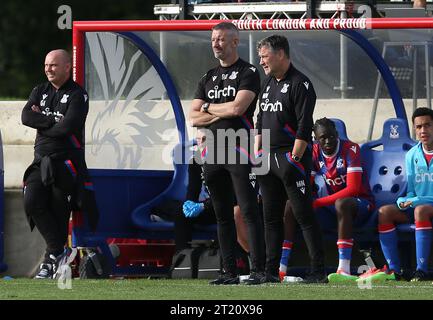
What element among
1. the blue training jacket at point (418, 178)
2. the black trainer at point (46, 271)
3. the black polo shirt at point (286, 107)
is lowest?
the black trainer at point (46, 271)

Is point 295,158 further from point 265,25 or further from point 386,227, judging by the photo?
point 265,25

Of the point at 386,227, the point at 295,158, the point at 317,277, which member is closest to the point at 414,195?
the point at 386,227

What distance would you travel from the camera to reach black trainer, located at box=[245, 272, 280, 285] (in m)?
11.8

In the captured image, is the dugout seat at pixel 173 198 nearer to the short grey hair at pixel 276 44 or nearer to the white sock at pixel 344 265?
the white sock at pixel 344 265

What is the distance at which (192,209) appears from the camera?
13.2 metres

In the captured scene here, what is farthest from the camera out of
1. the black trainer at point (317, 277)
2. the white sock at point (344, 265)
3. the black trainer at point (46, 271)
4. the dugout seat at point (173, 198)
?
the dugout seat at point (173, 198)

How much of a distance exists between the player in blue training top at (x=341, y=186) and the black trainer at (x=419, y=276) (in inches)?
20.4

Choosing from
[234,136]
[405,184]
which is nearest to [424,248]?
[405,184]

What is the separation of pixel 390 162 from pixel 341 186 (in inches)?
22.0

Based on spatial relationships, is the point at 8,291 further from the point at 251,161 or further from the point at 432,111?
the point at 432,111

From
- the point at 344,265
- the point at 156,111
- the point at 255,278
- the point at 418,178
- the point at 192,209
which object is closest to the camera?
the point at 255,278

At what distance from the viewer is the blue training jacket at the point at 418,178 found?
12.8 metres

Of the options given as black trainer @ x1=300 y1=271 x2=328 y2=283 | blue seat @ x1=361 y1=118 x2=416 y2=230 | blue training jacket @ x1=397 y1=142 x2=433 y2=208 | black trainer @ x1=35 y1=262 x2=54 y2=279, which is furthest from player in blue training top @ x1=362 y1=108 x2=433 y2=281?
black trainer @ x1=35 y1=262 x2=54 y2=279

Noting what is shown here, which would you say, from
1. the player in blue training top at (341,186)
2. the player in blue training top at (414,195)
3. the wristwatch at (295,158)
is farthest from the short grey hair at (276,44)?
the player in blue training top at (414,195)
